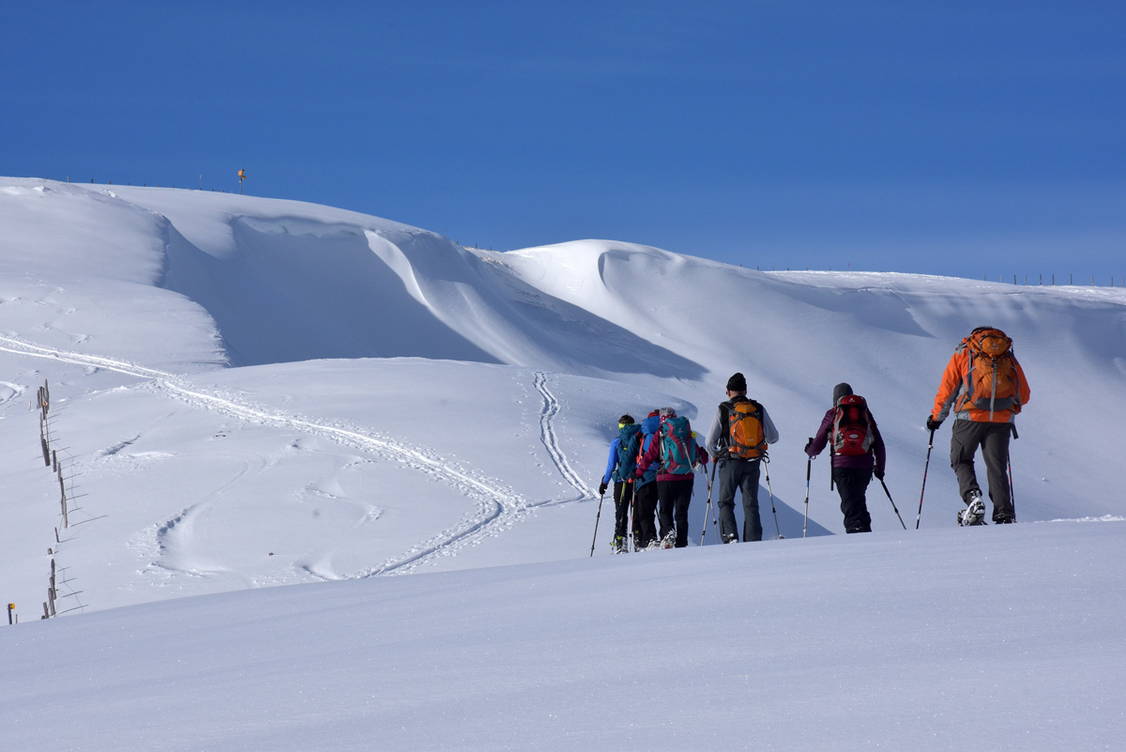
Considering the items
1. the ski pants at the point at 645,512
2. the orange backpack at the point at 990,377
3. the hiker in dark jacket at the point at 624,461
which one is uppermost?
the orange backpack at the point at 990,377

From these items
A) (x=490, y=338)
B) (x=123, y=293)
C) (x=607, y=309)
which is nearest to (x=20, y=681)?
(x=123, y=293)

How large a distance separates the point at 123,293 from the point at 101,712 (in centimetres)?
3181

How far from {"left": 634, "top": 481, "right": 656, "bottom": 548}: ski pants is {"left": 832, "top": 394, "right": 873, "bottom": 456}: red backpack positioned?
89.2 inches

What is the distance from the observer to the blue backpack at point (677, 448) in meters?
10.4

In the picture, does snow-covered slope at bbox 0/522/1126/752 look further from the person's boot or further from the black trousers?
the black trousers

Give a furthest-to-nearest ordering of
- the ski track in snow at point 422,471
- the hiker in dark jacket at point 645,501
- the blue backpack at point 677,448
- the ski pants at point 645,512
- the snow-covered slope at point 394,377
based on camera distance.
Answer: the snow-covered slope at point 394,377 → the ski track in snow at point 422,471 → the ski pants at point 645,512 → the hiker in dark jacket at point 645,501 → the blue backpack at point 677,448

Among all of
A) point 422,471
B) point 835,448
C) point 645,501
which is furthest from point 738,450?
point 422,471

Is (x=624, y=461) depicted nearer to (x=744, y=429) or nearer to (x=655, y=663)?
(x=744, y=429)

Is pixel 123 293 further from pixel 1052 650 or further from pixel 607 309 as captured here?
pixel 1052 650

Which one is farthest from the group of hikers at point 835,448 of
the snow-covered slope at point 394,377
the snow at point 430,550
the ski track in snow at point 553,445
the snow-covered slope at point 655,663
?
the ski track in snow at point 553,445

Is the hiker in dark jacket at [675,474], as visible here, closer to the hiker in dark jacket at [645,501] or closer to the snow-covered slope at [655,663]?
the hiker in dark jacket at [645,501]

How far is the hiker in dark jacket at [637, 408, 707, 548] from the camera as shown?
Result: 1041 centimetres

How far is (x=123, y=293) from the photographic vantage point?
34.1 metres

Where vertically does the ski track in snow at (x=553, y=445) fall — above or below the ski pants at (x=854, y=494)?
above
